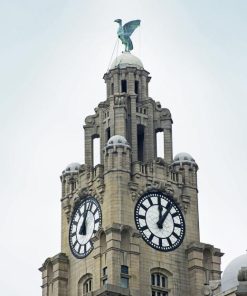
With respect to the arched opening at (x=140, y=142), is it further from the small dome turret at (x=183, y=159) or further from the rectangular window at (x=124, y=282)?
the rectangular window at (x=124, y=282)

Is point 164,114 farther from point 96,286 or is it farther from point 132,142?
point 96,286

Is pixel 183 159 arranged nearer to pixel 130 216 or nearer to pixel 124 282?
pixel 130 216

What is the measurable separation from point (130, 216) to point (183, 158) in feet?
27.4

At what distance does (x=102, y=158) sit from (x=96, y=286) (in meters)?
12.1

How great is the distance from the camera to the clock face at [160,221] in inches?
3410

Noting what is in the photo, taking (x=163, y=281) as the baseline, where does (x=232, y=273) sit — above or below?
below

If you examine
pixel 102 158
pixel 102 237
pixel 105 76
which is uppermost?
pixel 105 76

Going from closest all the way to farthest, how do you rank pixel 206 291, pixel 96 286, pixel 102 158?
pixel 206 291 < pixel 96 286 < pixel 102 158

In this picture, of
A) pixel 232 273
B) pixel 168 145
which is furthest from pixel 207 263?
pixel 232 273

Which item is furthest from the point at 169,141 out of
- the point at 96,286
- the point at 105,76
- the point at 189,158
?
the point at 96,286

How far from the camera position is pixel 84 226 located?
8900 centimetres

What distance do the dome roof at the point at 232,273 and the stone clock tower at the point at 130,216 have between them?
931 centimetres

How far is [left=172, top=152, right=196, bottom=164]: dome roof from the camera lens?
91562mm

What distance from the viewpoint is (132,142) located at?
9162 cm
